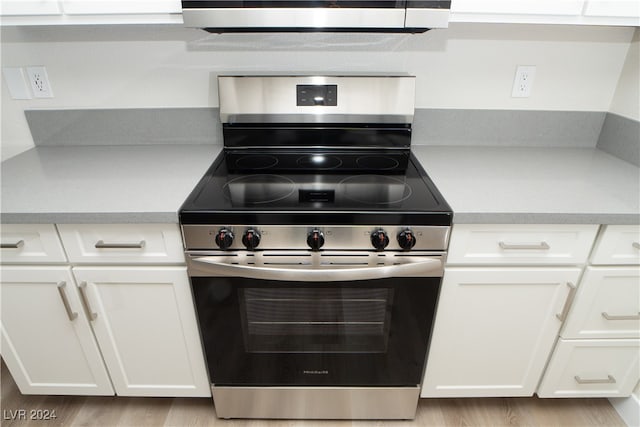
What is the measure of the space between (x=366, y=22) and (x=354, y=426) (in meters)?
1.39

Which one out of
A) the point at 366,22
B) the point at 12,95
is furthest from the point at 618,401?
the point at 12,95

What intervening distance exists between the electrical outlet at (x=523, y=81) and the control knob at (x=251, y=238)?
1.17 meters

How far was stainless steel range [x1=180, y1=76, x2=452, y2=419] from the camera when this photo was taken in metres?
1.02

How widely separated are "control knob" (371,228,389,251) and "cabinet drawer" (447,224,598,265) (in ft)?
0.67

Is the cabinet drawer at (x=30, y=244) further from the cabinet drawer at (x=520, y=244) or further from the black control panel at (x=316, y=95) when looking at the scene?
the cabinet drawer at (x=520, y=244)

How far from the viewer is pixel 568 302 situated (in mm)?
1149

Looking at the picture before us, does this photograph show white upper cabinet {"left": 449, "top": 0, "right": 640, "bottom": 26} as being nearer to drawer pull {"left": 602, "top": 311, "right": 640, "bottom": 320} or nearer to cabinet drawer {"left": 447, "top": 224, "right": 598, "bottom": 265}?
cabinet drawer {"left": 447, "top": 224, "right": 598, "bottom": 265}

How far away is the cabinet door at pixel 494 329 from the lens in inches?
44.4

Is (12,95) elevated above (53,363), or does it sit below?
above

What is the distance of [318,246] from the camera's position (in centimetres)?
102

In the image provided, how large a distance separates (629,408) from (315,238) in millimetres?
1421

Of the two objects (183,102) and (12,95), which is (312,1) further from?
(12,95)

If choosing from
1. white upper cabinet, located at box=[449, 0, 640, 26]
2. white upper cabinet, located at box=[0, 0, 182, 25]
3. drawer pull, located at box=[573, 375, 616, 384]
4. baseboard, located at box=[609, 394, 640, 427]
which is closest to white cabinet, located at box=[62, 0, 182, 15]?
white upper cabinet, located at box=[0, 0, 182, 25]

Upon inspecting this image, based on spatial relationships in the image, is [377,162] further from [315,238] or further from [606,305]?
[606,305]
